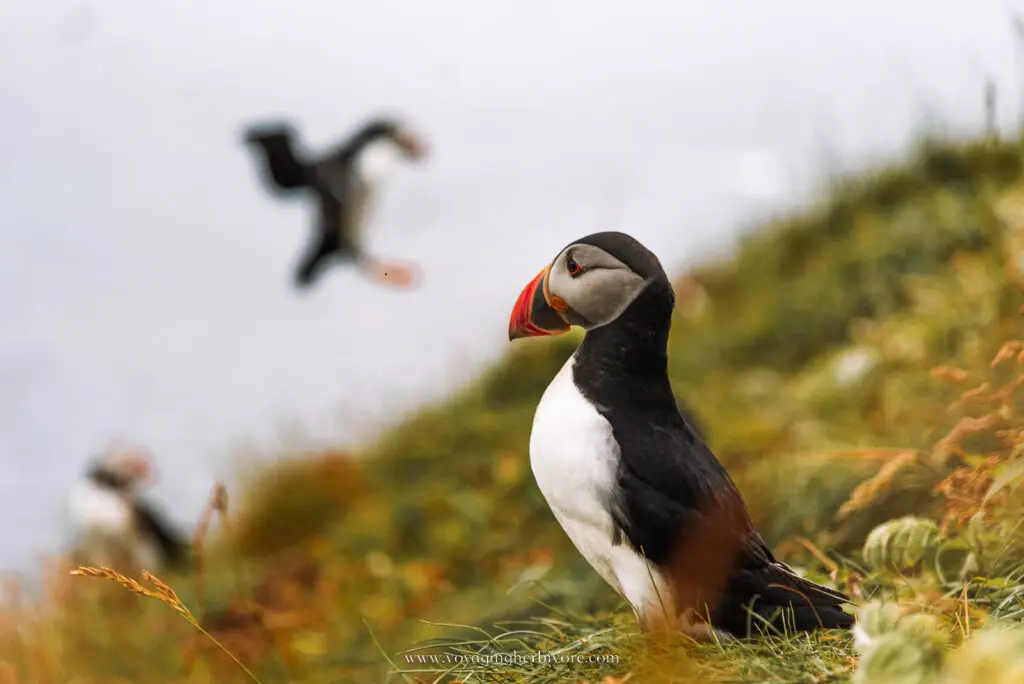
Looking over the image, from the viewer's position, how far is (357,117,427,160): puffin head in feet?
23.1

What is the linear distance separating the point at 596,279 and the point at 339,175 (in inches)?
191

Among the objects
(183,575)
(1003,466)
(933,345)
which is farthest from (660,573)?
(183,575)

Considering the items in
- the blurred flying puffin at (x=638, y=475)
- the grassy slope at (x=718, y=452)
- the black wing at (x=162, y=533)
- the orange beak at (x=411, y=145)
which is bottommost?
the black wing at (x=162, y=533)

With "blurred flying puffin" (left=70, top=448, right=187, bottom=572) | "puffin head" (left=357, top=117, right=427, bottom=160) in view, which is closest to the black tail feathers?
"puffin head" (left=357, top=117, right=427, bottom=160)

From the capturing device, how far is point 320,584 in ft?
19.4

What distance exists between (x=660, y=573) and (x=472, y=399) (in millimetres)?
4946

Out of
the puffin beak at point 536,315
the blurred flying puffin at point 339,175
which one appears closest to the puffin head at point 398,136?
the blurred flying puffin at point 339,175

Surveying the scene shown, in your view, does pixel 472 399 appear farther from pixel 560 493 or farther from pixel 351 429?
pixel 560 493

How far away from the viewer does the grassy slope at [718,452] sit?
380 cm

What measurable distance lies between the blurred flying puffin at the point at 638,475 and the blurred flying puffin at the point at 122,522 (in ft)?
19.8

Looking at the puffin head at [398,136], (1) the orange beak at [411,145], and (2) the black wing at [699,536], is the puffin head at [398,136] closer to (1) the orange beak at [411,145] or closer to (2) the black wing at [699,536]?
(1) the orange beak at [411,145]

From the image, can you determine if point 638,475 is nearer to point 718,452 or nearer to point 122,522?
point 718,452

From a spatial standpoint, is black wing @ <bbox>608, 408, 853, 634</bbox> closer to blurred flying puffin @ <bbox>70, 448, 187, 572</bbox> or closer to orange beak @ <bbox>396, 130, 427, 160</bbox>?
orange beak @ <bbox>396, 130, 427, 160</bbox>

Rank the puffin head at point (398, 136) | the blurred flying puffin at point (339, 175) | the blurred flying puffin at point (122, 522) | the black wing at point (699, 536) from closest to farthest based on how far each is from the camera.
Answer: the black wing at point (699, 536), the blurred flying puffin at point (339, 175), the puffin head at point (398, 136), the blurred flying puffin at point (122, 522)
